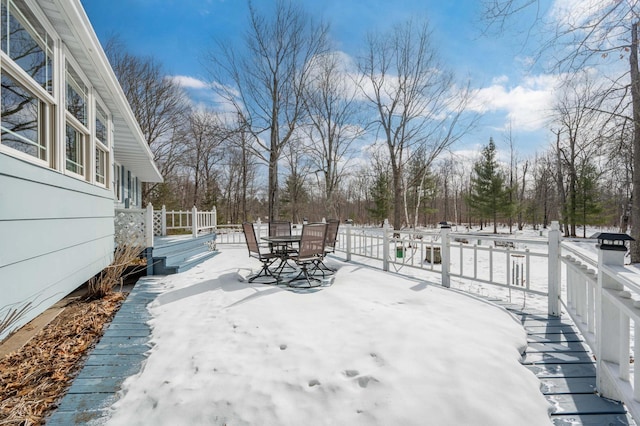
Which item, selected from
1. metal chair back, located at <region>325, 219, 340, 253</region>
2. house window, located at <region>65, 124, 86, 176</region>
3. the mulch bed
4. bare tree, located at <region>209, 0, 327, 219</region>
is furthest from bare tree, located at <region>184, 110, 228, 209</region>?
the mulch bed

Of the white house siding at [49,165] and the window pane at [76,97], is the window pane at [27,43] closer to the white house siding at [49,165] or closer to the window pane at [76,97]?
the white house siding at [49,165]

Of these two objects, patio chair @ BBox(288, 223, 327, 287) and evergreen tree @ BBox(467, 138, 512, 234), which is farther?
evergreen tree @ BBox(467, 138, 512, 234)

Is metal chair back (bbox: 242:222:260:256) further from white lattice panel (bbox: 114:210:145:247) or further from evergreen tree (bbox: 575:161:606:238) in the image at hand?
A: evergreen tree (bbox: 575:161:606:238)

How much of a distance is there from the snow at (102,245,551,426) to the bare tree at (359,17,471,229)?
36.2 ft

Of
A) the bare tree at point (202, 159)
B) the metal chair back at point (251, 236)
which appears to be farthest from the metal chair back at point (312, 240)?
the bare tree at point (202, 159)

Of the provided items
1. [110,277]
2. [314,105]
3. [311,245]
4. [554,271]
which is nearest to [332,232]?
[311,245]

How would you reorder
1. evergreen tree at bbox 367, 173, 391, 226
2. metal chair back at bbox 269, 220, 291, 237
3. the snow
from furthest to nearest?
evergreen tree at bbox 367, 173, 391, 226 → metal chair back at bbox 269, 220, 291, 237 → the snow

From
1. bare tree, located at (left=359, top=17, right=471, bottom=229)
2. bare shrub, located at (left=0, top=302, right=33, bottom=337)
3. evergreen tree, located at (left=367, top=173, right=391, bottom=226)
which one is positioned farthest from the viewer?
evergreen tree, located at (left=367, top=173, right=391, bottom=226)

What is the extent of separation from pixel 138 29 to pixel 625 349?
1206 centimetres

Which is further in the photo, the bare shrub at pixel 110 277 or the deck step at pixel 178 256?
the deck step at pixel 178 256

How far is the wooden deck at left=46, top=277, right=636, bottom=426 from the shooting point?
1.90 meters

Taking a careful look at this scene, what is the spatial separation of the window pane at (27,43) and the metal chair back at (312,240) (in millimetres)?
3492

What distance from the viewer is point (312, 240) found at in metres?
5.01

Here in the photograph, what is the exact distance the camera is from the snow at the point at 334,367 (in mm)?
1819
